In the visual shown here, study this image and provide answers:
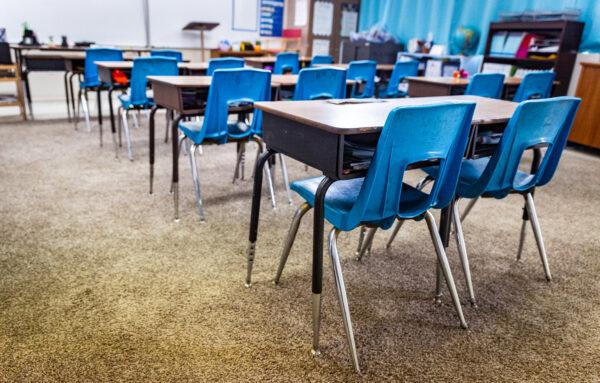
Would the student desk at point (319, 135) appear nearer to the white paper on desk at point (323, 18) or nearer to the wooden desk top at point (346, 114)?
the wooden desk top at point (346, 114)

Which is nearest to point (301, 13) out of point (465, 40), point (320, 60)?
point (320, 60)

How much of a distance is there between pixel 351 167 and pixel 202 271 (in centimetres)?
102

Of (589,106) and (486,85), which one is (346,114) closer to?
(486,85)

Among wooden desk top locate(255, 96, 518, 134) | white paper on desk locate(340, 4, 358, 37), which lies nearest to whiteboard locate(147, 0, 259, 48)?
white paper on desk locate(340, 4, 358, 37)

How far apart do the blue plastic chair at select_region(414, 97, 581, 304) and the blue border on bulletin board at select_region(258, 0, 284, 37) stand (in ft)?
25.0

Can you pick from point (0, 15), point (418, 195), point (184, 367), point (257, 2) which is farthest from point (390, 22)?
point (184, 367)

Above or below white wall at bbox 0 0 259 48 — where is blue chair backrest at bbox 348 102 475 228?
below

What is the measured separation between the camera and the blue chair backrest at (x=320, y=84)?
296 cm

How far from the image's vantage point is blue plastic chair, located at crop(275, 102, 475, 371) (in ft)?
4.24


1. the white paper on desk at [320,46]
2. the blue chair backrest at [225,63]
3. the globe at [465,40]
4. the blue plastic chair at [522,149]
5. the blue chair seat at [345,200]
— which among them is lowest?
the blue chair seat at [345,200]

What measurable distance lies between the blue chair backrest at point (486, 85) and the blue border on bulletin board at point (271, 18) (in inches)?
235

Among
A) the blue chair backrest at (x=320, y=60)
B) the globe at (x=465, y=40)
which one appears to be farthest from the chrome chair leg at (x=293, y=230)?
the globe at (x=465, y=40)

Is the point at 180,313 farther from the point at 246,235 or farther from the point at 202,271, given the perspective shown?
the point at 246,235

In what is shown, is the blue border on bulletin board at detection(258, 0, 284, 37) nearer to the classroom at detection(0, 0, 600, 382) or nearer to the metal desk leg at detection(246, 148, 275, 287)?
the classroom at detection(0, 0, 600, 382)
